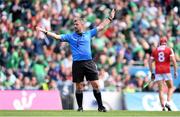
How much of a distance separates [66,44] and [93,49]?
101 centimetres

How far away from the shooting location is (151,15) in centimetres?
3109

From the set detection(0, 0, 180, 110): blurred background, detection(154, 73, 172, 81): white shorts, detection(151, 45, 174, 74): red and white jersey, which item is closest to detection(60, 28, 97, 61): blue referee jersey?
detection(151, 45, 174, 74): red and white jersey

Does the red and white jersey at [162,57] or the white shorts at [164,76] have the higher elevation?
the red and white jersey at [162,57]

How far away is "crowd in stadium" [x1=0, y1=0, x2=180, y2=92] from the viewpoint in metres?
Result: 26.3

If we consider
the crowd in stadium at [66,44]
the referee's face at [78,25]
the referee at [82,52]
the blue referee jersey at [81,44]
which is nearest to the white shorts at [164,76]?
the referee at [82,52]

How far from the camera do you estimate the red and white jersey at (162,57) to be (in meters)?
21.9

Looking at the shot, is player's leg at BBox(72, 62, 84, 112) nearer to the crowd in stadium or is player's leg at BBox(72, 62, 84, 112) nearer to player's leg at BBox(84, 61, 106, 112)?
player's leg at BBox(84, 61, 106, 112)

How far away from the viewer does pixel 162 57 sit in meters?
22.1

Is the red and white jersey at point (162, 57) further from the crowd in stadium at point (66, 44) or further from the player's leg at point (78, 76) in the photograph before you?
the crowd in stadium at point (66, 44)

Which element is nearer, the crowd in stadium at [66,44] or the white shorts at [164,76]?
the white shorts at [164,76]

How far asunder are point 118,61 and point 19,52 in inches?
138

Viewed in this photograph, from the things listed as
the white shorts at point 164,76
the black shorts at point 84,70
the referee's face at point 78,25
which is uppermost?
the referee's face at point 78,25

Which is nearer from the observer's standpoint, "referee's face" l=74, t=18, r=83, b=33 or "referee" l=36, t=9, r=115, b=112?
"referee's face" l=74, t=18, r=83, b=33

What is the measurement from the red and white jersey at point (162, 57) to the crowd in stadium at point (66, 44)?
400 centimetres
